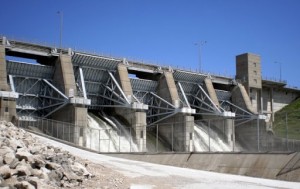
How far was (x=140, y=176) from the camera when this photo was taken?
15.6 m

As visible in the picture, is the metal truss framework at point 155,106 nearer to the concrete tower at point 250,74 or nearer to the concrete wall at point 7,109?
the concrete wall at point 7,109

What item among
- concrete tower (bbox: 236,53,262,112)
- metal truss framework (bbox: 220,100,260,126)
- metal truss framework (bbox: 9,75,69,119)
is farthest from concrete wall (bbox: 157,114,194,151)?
concrete tower (bbox: 236,53,262,112)

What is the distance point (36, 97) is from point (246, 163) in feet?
97.6

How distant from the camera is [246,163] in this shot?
62.0 ft

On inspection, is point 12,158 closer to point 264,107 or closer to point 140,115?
point 140,115

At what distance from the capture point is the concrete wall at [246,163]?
55.0 feet

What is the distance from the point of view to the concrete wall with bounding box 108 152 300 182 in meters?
16.8

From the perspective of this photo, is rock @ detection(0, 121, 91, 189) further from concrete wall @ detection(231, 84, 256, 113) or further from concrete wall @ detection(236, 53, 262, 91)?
concrete wall @ detection(236, 53, 262, 91)

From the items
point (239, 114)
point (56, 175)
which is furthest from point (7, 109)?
point (239, 114)

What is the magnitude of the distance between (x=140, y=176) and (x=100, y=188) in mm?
4054

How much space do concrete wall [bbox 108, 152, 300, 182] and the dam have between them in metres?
9.42

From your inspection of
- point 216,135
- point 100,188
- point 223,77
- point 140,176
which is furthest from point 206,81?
point 100,188

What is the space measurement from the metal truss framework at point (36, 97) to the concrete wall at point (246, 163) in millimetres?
20618

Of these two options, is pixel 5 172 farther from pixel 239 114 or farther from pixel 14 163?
pixel 239 114
